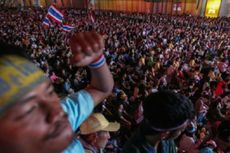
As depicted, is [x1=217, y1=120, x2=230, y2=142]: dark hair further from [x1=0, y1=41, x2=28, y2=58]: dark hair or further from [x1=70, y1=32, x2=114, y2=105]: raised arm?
[x1=0, y1=41, x2=28, y2=58]: dark hair

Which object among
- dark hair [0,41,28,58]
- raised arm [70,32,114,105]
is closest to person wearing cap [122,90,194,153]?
raised arm [70,32,114,105]

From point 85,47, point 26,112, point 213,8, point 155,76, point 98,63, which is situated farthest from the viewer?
point 213,8

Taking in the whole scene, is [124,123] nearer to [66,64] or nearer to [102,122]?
[102,122]

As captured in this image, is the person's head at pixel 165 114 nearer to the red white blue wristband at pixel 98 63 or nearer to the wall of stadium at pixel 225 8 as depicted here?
the red white blue wristband at pixel 98 63

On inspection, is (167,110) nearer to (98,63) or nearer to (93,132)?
(98,63)

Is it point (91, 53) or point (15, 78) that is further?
point (91, 53)

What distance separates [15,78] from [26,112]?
0.12 meters

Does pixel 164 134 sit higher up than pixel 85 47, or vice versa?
pixel 85 47

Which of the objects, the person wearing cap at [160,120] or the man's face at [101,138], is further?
the man's face at [101,138]

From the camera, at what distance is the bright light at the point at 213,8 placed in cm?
3169

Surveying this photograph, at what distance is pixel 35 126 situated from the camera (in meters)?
0.97

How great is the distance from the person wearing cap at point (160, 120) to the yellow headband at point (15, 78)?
86 centimetres

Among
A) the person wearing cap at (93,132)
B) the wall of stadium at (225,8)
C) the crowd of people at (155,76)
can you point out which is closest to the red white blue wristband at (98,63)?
the crowd of people at (155,76)

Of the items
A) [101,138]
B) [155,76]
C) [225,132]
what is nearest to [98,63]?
[101,138]
